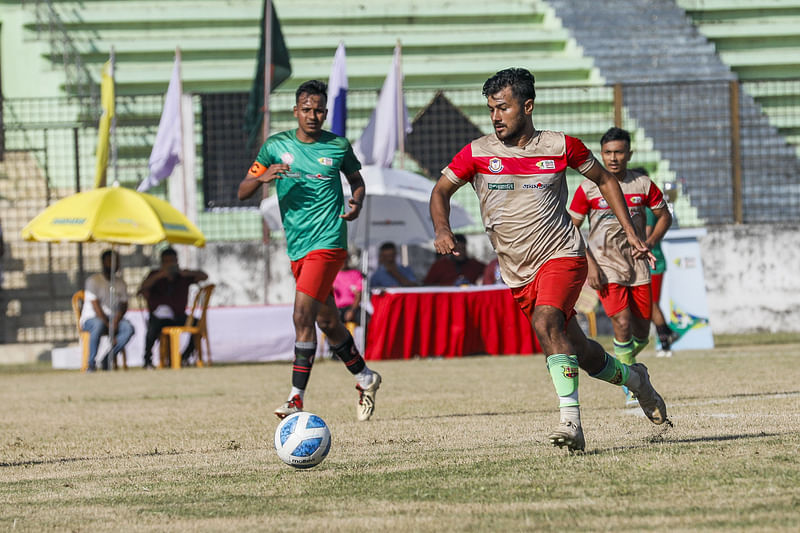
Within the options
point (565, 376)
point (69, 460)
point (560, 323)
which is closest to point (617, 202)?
point (560, 323)

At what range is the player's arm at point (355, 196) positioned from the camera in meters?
8.89

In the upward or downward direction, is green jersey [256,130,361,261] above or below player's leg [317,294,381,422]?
above

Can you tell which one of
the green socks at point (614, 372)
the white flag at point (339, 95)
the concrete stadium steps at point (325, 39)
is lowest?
the green socks at point (614, 372)

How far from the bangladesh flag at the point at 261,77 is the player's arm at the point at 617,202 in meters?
13.9

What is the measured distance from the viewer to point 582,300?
63.9 ft

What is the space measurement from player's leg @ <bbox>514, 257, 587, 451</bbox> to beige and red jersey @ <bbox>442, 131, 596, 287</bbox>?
8 centimetres

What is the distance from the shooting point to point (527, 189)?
22.0ft

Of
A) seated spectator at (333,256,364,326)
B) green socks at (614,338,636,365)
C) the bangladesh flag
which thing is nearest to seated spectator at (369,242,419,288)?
seated spectator at (333,256,364,326)

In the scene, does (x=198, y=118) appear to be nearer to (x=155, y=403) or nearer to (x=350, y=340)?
(x=155, y=403)

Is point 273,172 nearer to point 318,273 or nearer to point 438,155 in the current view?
point 318,273

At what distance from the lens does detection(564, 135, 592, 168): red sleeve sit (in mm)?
6703

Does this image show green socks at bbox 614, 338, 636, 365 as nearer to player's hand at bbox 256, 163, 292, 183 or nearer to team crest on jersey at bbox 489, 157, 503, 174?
player's hand at bbox 256, 163, 292, 183

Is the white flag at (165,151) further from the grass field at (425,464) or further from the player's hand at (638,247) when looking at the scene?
the player's hand at (638,247)

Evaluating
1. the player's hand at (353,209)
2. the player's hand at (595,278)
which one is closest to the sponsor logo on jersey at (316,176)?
the player's hand at (353,209)
